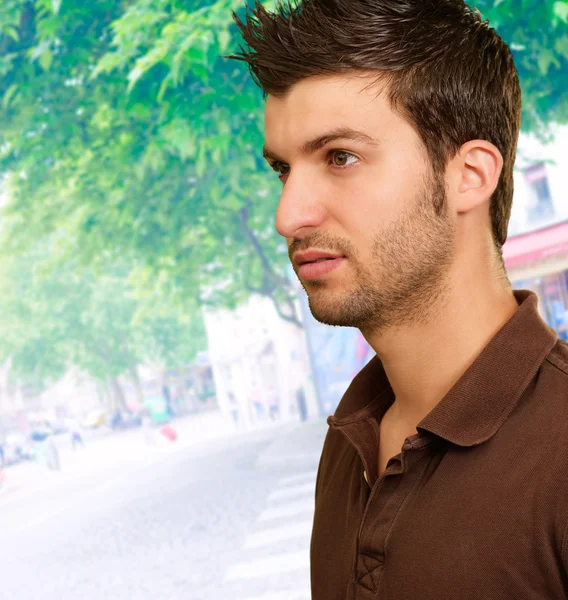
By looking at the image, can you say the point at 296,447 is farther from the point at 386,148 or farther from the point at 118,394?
the point at 386,148

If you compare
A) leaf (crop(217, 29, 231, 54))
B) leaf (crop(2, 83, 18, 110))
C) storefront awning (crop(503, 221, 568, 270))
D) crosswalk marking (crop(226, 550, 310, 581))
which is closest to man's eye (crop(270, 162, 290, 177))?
leaf (crop(217, 29, 231, 54))

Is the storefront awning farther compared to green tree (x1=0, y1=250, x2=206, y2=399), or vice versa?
green tree (x1=0, y1=250, x2=206, y2=399)

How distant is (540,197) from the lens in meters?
2.79

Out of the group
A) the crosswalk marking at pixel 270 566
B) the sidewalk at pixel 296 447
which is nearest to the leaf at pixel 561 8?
the sidewalk at pixel 296 447

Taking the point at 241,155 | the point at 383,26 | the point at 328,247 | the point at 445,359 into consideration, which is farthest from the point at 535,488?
the point at 241,155

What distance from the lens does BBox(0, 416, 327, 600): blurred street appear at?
2867 mm

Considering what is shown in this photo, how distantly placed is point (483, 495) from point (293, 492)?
2.55m

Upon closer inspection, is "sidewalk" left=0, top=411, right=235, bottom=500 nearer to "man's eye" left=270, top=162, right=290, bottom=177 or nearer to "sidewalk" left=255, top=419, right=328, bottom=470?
"sidewalk" left=255, top=419, right=328, bottom=470

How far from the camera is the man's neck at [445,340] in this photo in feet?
2.56

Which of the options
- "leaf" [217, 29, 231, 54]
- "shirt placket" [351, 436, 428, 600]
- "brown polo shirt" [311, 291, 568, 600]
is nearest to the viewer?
"brown polo shirt" [311, 291, 568, 600]

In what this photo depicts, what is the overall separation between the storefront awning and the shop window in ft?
0.19

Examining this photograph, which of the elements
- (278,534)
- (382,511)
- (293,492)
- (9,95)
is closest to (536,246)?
(293,492)

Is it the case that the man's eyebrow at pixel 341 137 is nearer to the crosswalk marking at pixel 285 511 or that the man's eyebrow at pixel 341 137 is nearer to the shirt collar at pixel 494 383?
the shirt collar at pixel 494 383

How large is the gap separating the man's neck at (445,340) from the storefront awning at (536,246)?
2078 mm
